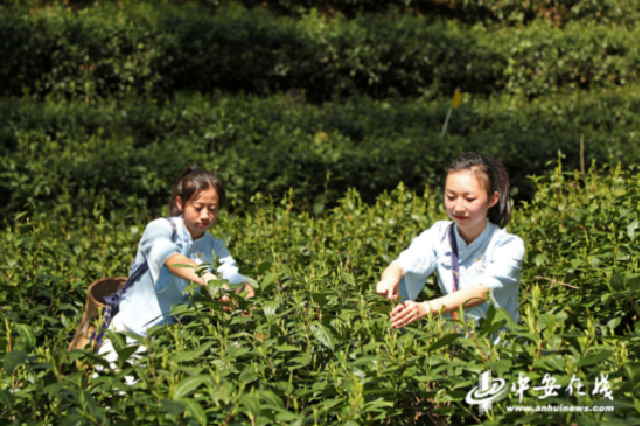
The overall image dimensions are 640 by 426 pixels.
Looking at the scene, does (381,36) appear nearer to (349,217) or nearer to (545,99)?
(545,99)

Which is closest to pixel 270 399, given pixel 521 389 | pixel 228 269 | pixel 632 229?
pixel 521 389

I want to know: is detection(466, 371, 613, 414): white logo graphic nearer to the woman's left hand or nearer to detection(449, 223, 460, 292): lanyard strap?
the woman's left hand

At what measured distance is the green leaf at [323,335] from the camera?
81.4 inches

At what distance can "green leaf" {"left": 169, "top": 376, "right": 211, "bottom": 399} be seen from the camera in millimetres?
1683

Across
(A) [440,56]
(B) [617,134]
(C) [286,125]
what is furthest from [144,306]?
(A) [440,56]

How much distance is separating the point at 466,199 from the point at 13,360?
2086 mm

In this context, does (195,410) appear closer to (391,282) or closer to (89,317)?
(391,282)

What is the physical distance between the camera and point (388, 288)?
2750 mm

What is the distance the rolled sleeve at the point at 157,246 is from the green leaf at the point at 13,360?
131 centimetres

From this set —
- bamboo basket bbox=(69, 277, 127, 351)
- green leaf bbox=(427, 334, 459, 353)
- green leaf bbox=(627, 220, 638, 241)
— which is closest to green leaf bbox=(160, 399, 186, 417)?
green leaf bbox=(427, 334, 459, 353)

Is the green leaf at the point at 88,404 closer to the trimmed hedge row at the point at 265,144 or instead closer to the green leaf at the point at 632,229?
the green leaf at the point at 632,229

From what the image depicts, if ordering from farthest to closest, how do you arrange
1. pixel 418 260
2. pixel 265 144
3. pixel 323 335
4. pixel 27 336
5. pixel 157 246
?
pixel 265 144, pixel 157 246, pixel 418 260, pixel 323 335, pixel 27 336

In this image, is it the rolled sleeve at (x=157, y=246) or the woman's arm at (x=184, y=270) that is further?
the rolled sleeve at (x=157, y=246)

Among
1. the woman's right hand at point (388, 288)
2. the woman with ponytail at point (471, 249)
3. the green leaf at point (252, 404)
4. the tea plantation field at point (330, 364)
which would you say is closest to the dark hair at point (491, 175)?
the woman with ponytail at point (471, 249)
